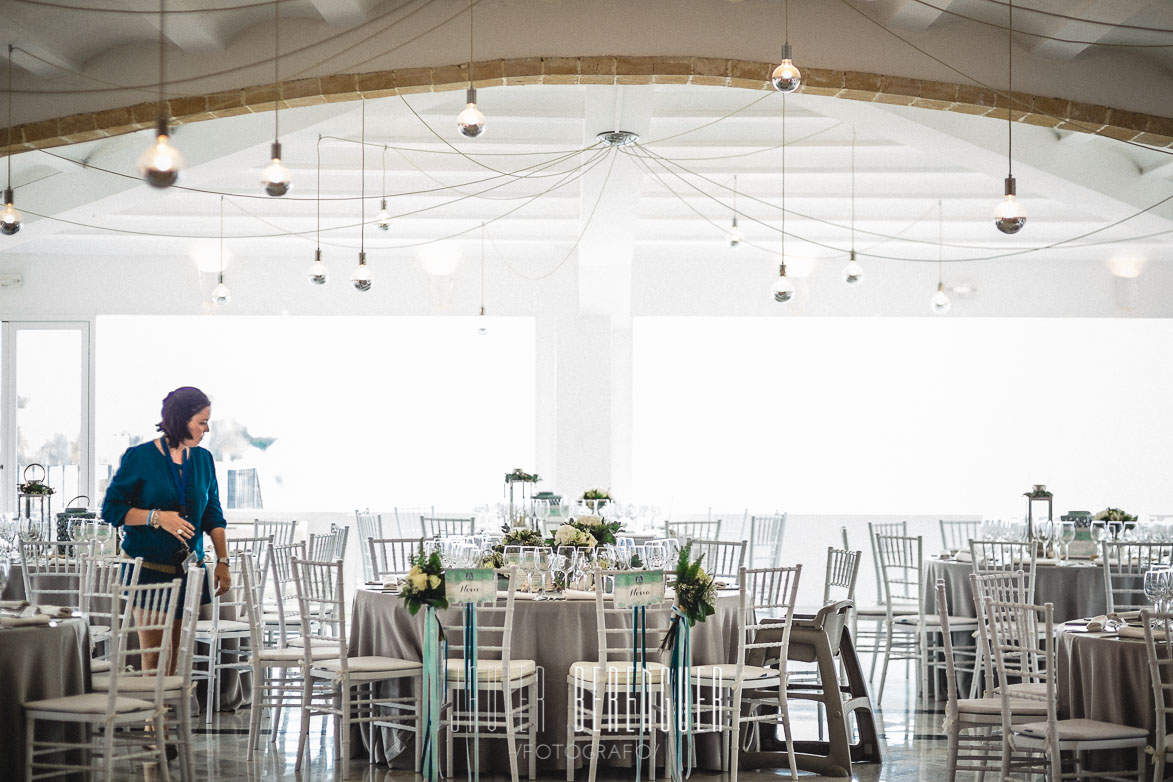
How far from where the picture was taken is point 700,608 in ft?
18.6

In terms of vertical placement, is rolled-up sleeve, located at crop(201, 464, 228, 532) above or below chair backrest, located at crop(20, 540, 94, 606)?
above

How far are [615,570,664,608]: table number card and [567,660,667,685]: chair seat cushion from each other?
1.16 ft

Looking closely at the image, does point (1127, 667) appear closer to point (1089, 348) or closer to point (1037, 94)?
point (1037, 94)

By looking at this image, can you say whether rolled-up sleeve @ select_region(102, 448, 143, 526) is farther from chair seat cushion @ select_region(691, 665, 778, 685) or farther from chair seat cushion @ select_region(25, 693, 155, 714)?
chair seat cushion @ select_region(691, 665, 778, 685)

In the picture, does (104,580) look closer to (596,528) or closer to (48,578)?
(48,578)

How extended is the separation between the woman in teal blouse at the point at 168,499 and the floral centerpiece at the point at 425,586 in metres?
0.98

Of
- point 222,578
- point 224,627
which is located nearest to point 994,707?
point 222,578

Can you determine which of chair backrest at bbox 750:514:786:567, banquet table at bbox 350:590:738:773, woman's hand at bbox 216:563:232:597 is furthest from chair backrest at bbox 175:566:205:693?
chair backrest at bbox 750:514:786:567

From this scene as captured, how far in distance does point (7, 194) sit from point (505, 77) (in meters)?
3.23

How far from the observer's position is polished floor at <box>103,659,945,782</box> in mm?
6180

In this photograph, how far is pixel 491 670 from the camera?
19.4 ft

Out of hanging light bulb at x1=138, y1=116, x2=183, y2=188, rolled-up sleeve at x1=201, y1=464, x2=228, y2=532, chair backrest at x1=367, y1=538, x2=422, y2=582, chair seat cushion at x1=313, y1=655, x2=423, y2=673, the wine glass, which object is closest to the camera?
hanging light bulb at x1=138, y1=116, x2=183, y2=188

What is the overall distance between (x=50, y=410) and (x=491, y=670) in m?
9.42

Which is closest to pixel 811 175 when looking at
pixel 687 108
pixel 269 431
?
pixel 687 108
